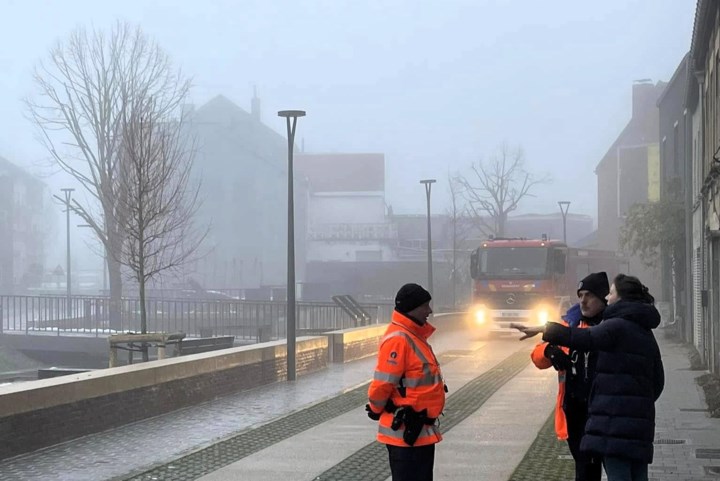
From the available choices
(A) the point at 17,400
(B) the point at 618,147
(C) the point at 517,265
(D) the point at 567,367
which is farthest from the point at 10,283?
(D) the point at 567,367

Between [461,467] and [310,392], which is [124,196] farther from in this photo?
[461,467]

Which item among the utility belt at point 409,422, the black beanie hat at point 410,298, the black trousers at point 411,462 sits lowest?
the black trousers at point 411,462

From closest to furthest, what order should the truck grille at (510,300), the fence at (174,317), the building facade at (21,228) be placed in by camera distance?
the truck grille at (510,300) → the fence at (174,317) → the building facade at (21,228)

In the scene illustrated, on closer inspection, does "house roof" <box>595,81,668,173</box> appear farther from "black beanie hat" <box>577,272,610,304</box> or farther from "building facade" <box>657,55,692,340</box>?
"black beanie hat" <box>577,272,610,304</box>

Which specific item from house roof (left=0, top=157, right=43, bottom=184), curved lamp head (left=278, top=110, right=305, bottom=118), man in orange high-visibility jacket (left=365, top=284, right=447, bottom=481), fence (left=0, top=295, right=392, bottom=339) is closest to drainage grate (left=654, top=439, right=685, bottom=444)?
man in orange high-visibility jacket (left=365, top=284, right=447, bottom=481)

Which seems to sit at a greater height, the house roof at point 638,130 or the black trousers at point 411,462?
the house roof at point 638,130

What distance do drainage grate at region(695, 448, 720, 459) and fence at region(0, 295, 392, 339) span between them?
21526mm

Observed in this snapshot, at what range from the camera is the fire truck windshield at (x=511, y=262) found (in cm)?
3166

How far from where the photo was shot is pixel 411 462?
5.92m

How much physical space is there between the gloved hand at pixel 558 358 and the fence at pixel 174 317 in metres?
24.8

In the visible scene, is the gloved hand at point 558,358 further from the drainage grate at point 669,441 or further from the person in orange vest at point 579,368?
the drainage grate at point 669,441

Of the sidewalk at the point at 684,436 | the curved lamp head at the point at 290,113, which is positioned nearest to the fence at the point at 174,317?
the curved lamp head at the point at 290,113

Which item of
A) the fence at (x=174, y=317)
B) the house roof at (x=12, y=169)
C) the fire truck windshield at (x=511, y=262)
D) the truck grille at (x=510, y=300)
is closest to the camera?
the truck grille at (x=510, y=300)

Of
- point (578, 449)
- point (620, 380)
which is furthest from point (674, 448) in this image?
point (620, 380)
